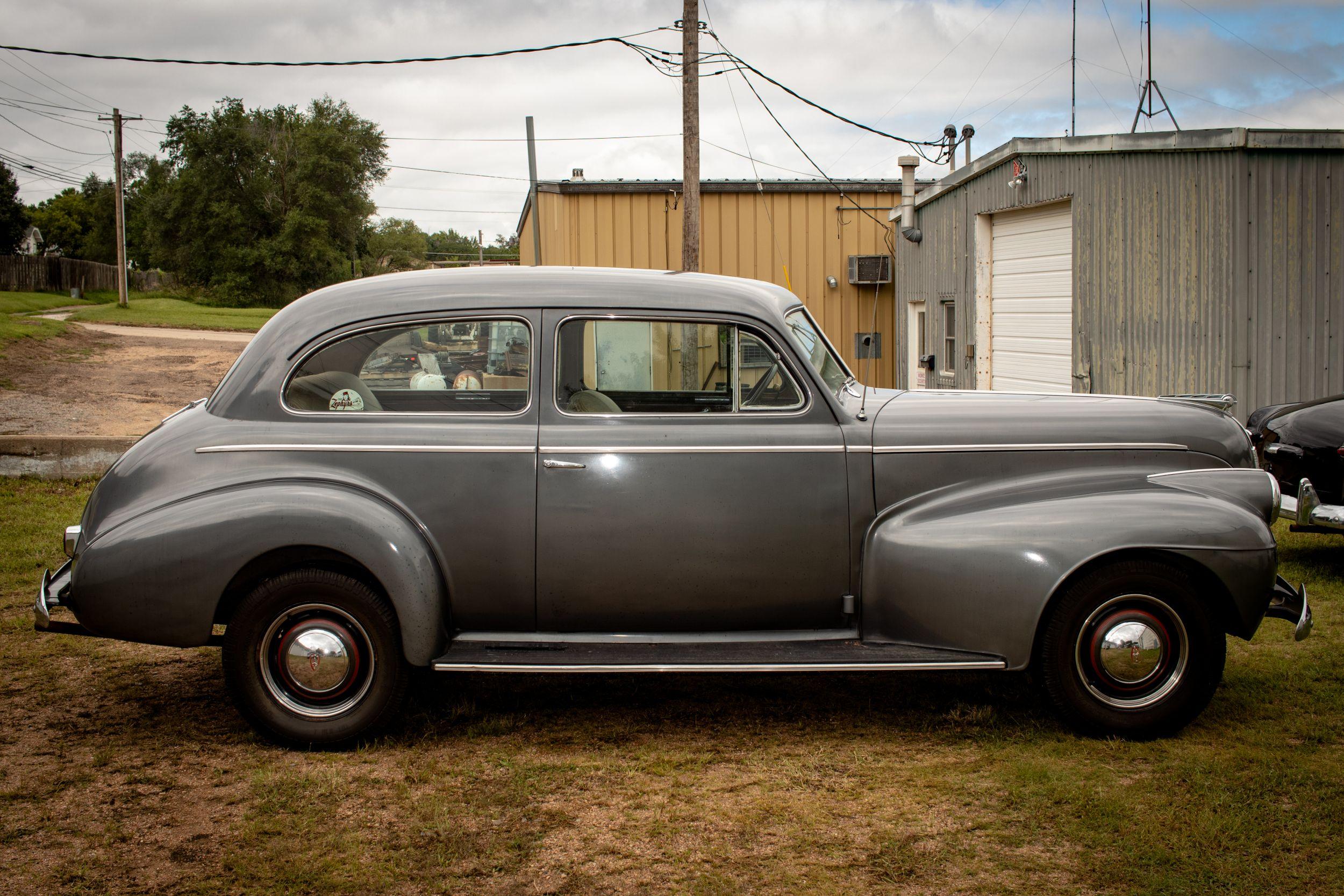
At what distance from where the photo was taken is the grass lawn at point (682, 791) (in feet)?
9.90

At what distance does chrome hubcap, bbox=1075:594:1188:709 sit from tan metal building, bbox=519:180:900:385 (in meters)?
13.7

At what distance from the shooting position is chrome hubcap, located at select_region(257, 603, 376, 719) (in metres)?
3.88

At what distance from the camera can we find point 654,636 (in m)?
4.02

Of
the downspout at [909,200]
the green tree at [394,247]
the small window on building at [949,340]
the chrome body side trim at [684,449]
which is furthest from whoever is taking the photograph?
the green tree at [394,247]

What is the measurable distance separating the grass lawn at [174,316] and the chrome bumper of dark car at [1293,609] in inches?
1216

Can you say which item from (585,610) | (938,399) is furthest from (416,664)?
(938,399)

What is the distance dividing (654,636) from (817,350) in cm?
140

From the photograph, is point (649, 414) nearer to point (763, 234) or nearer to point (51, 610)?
point (51, 610)

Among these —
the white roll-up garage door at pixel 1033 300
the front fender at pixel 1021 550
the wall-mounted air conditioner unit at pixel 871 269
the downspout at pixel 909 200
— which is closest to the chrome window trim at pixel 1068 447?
the front fender at pixel 1021 550

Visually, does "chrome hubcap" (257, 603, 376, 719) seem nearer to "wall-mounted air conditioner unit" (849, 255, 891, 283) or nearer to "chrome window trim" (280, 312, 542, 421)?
"chrome window trim" (280, 312, 542, 421)

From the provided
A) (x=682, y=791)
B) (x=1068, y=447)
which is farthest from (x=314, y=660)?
(x=1068, y=447)

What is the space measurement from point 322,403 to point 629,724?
1.82 meters

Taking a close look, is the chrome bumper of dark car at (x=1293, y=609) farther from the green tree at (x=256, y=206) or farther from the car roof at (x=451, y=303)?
the green tree at (x=256, y=206)

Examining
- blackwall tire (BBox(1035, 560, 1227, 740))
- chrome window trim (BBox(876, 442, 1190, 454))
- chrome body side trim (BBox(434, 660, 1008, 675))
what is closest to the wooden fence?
chrome body side trim (BBox(434, 660, 1008, 675))
